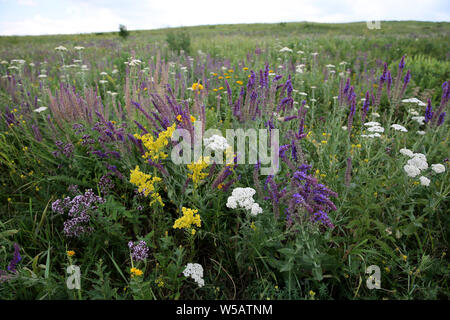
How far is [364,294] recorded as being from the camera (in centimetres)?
188

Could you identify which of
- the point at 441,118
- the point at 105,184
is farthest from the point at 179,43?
the point at 441,118

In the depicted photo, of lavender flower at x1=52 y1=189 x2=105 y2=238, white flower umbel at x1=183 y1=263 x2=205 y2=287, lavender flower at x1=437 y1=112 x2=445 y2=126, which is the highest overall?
lavender flower at x1=437 y1=112 x2=445 y2=126

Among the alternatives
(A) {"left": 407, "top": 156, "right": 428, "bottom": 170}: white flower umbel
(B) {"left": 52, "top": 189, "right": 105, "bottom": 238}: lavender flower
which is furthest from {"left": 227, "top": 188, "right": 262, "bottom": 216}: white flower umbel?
(A) {"left": 407, "top": 156, "right": 428, "bottom": 170}: white flower umbel

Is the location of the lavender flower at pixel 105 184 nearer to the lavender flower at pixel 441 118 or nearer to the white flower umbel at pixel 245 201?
the white flower umbel at pixel 245 201

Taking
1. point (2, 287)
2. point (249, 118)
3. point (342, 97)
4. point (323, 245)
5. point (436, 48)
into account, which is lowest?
point (2, 287)

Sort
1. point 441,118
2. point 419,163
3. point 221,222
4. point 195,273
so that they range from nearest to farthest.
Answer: point 195,273 → point 419,163 → point 221,222 → point 441,118

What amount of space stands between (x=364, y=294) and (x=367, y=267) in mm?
188

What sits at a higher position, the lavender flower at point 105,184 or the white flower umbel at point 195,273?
the lavender flower at point 105,184

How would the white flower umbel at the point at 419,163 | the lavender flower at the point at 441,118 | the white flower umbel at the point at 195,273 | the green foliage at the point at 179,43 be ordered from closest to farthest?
the white flower umbel at the point at 195,273 → the white flower umbel at the point at 419,163 → the lavender flower at the point at 441,118 → the green foliage at the point at 179,43

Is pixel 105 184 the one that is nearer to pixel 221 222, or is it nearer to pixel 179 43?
pixel 221 222

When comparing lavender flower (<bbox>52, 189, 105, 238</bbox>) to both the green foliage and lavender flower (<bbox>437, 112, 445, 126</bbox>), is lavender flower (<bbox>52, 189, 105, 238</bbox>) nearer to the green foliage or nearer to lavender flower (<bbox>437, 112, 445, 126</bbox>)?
lavender flower (<bbox>437, 112, 445, 126</bbox>)

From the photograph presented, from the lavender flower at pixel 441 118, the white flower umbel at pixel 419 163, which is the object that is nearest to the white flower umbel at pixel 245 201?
the white flower umbel at pixel 419 163

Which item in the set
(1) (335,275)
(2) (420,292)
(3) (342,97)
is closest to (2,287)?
(1) (335,275)
